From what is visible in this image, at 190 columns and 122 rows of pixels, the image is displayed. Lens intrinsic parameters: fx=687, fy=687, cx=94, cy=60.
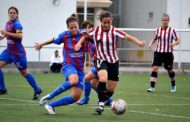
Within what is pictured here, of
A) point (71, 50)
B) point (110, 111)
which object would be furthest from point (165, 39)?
point (71, 50)

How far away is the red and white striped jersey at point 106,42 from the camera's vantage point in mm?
14258

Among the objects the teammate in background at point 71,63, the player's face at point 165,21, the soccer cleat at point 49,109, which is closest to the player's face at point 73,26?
the teammate in background at point 71,63

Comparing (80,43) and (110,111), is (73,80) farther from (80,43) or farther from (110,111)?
(110,111)

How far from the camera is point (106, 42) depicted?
1429 cm

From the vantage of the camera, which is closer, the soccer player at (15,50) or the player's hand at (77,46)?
the player's hand at (77,46)

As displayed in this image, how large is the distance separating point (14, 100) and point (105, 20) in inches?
142

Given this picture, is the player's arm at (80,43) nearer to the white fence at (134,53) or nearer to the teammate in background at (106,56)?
the teammate in background at (106,56)

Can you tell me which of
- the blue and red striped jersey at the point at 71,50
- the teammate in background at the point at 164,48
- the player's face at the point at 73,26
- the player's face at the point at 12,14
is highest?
the player's face at the point at 12,14

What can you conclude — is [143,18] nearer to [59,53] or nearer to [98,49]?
[59,53]

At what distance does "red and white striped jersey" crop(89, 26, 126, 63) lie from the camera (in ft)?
46.8

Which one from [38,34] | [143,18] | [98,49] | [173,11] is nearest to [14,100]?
[98,49]

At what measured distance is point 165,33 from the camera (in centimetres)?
2089

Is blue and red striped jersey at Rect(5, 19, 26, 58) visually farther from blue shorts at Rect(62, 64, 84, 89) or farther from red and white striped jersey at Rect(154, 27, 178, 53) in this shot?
red and white striped jersey at Rect(154, 27, 178, 53)

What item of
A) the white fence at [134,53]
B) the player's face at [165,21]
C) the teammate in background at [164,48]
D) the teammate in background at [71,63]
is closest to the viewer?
the teammate in background at [71,63]
